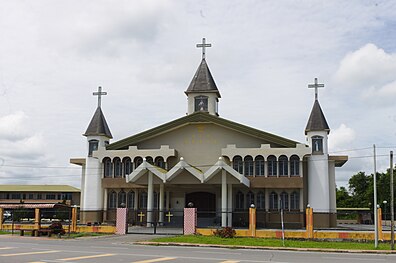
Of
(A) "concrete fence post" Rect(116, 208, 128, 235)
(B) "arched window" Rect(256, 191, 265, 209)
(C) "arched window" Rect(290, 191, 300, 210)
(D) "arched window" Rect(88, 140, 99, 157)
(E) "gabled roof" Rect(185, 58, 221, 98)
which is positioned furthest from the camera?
(E) "gabled roof" Rect(185, 58, 221, 98)

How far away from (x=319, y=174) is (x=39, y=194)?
46.0 metres

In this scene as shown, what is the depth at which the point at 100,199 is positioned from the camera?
128 ft

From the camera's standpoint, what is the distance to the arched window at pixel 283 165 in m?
35.2

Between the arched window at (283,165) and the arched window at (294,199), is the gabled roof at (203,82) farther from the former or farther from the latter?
the arched window at (294,199)

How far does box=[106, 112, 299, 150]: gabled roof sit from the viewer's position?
3578 cm

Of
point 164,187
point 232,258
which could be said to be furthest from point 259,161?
point 232,258

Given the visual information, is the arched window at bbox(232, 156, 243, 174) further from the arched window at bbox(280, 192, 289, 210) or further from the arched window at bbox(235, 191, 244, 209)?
the arched window at bbox(280, 192, 289, 210)

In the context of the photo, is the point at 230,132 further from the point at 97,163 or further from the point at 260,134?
the point at 97,163

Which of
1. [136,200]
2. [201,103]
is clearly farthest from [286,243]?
[201,103]

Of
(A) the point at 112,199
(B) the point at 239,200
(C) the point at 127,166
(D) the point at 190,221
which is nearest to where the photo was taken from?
(D) the point at 190,221

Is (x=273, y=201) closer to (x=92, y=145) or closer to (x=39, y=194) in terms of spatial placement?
(x=92, y=145)

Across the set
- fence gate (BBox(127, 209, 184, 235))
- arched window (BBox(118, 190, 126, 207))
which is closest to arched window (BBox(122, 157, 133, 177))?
arched window (BBox(118, 190, 126, 207))

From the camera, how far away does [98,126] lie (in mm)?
40656

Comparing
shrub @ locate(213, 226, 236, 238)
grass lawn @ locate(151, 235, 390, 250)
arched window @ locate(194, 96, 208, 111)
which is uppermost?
arched window @ locate(194, 96, 208, 111)
